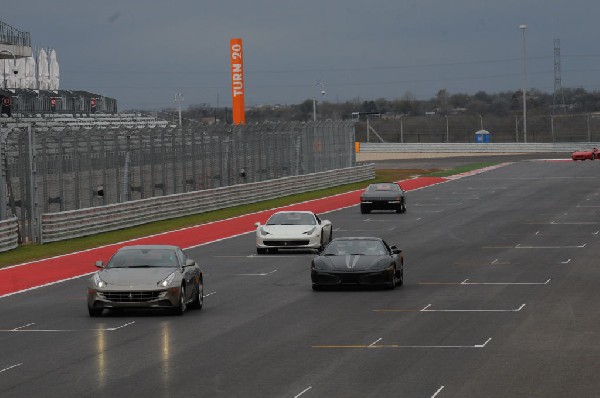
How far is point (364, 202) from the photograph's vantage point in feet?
178

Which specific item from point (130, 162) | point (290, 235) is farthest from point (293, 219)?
point (130, 162)

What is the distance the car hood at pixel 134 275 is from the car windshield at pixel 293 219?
46.7ft

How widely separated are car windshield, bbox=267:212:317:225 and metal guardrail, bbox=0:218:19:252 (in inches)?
303

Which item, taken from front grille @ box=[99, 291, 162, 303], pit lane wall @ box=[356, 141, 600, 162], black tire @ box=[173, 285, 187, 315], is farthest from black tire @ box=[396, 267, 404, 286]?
pit lane wall @ box=[356, 141, 600, 162]

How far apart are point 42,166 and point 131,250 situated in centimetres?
1851

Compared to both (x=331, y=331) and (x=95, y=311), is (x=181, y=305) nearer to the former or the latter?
(x=95, y=311)

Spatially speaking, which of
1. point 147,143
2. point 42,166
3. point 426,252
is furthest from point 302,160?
point 426,252

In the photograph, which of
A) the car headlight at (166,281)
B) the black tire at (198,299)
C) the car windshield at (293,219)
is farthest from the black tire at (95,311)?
the car windshield at (293,219)

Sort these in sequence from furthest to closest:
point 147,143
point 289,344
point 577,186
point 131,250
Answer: point 577,186 → point 147,143 → point 131,250 → point 289,344

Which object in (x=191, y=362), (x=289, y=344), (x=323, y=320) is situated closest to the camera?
(x=191, y=362)

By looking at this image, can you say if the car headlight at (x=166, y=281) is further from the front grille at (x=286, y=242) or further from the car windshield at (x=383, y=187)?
the car windshield at (x=383, y=187)

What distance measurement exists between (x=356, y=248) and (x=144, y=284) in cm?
683

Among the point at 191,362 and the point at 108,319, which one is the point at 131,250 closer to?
the point at 108,319

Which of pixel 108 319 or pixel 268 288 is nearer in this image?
pixel 108 319
